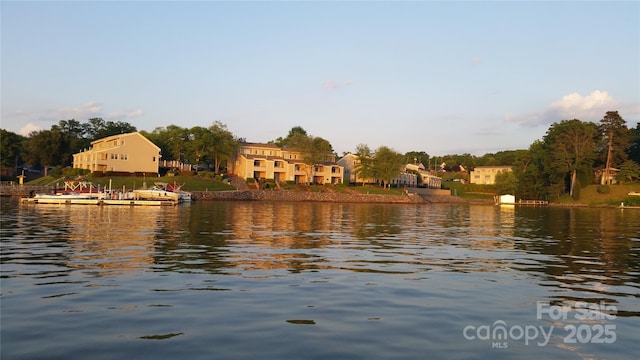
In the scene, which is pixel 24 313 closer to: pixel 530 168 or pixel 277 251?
pixel 277 251

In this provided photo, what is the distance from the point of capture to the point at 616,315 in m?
12.2

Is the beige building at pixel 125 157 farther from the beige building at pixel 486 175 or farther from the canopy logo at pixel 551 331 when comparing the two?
the beige building at pixel 486 175

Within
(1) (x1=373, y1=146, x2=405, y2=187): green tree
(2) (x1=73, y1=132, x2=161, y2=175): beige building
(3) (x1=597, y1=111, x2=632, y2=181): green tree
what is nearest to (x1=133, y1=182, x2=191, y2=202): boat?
(2) (x1=73, y1=132, x2=161, y2=175): beige building

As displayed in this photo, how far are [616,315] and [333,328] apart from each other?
7234mm

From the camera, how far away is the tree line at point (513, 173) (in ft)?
357

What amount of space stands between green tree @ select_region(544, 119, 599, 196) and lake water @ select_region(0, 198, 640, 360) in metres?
93.5

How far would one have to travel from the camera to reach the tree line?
108750 millimetres

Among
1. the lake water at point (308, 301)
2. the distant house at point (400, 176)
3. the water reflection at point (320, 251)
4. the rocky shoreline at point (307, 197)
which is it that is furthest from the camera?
the distant house at point (400, 176)

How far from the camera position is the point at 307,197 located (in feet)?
319

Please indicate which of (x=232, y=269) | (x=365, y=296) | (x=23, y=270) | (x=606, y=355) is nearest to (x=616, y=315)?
(x=606, y=355)

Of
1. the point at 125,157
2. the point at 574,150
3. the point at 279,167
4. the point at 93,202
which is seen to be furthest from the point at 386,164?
the point at 93,202

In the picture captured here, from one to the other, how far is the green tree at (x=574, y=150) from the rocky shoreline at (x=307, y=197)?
73.3ft

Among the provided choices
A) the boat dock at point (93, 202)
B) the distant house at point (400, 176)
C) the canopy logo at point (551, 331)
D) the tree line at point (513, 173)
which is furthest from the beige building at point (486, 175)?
the canopy logo at point (551, 331)

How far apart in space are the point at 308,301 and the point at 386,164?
107726 millimetres
